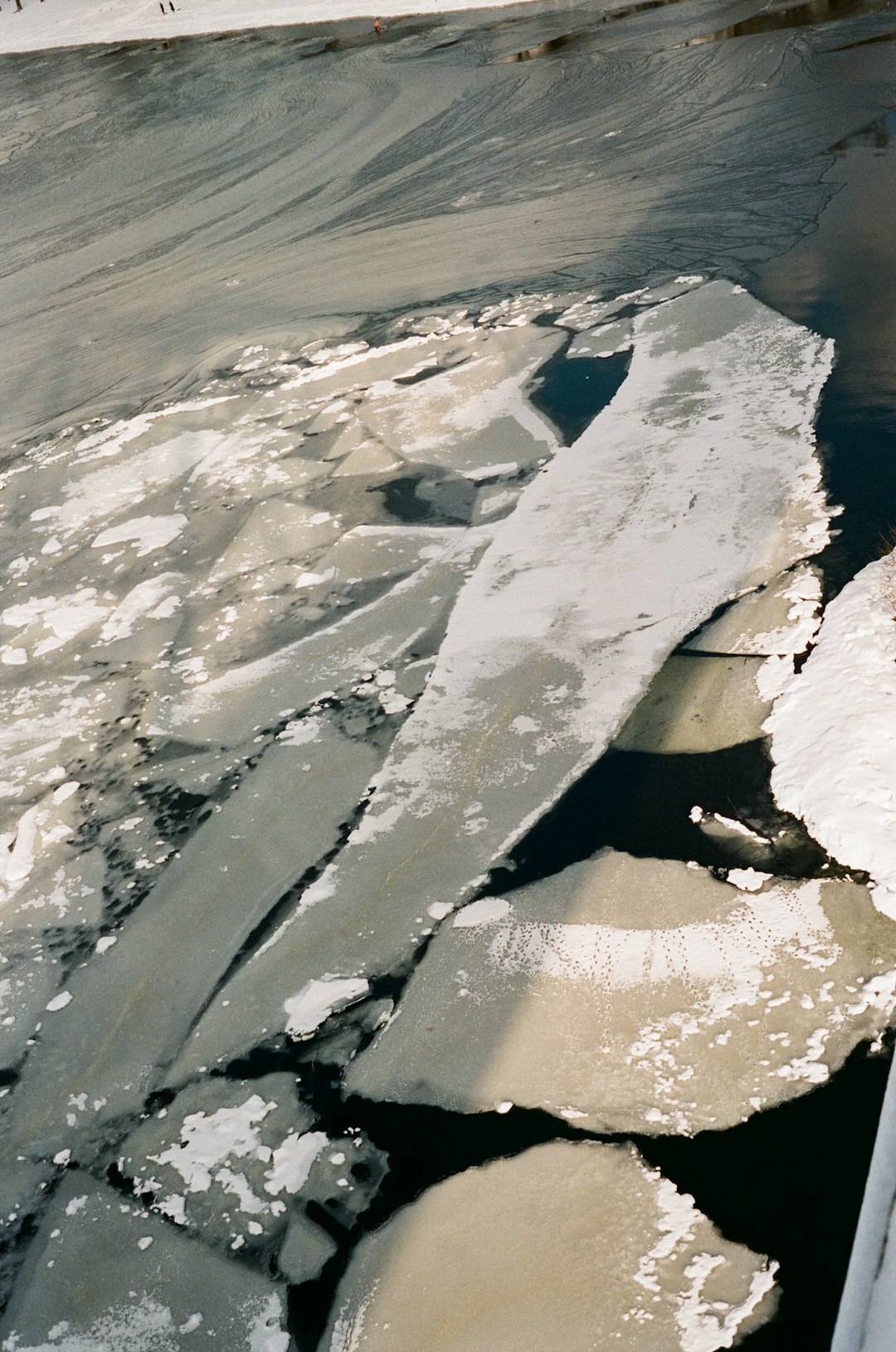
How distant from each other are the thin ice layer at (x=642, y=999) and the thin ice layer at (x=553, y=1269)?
106 millimetres

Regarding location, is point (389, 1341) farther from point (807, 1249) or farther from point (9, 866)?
point (9, 866)

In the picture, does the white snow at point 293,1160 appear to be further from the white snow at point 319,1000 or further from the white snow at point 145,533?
the white snow at point 145,533

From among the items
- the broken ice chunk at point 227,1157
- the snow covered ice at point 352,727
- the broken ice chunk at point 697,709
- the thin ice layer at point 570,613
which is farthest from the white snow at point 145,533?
the broken ice chunk at point 227,1157

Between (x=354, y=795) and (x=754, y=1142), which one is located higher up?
(x=354, y=795)

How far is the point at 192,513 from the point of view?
351 centimetres

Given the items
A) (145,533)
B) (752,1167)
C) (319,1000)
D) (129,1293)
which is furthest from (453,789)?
(145,533)

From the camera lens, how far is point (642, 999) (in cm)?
177

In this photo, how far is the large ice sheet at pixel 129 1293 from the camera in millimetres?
1503

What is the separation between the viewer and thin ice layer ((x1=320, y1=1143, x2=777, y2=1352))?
139 cm

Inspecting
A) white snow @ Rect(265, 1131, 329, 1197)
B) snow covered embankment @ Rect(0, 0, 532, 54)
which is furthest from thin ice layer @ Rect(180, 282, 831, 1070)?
snow covered embankment @ Rect(0, 0, 532, 54)

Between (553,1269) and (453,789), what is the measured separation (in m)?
0.99

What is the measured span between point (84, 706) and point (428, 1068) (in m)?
1.45

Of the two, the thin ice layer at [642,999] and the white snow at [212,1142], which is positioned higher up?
the white snow at [212,1142]

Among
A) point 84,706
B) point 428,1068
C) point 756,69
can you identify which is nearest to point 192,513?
point 84,706
